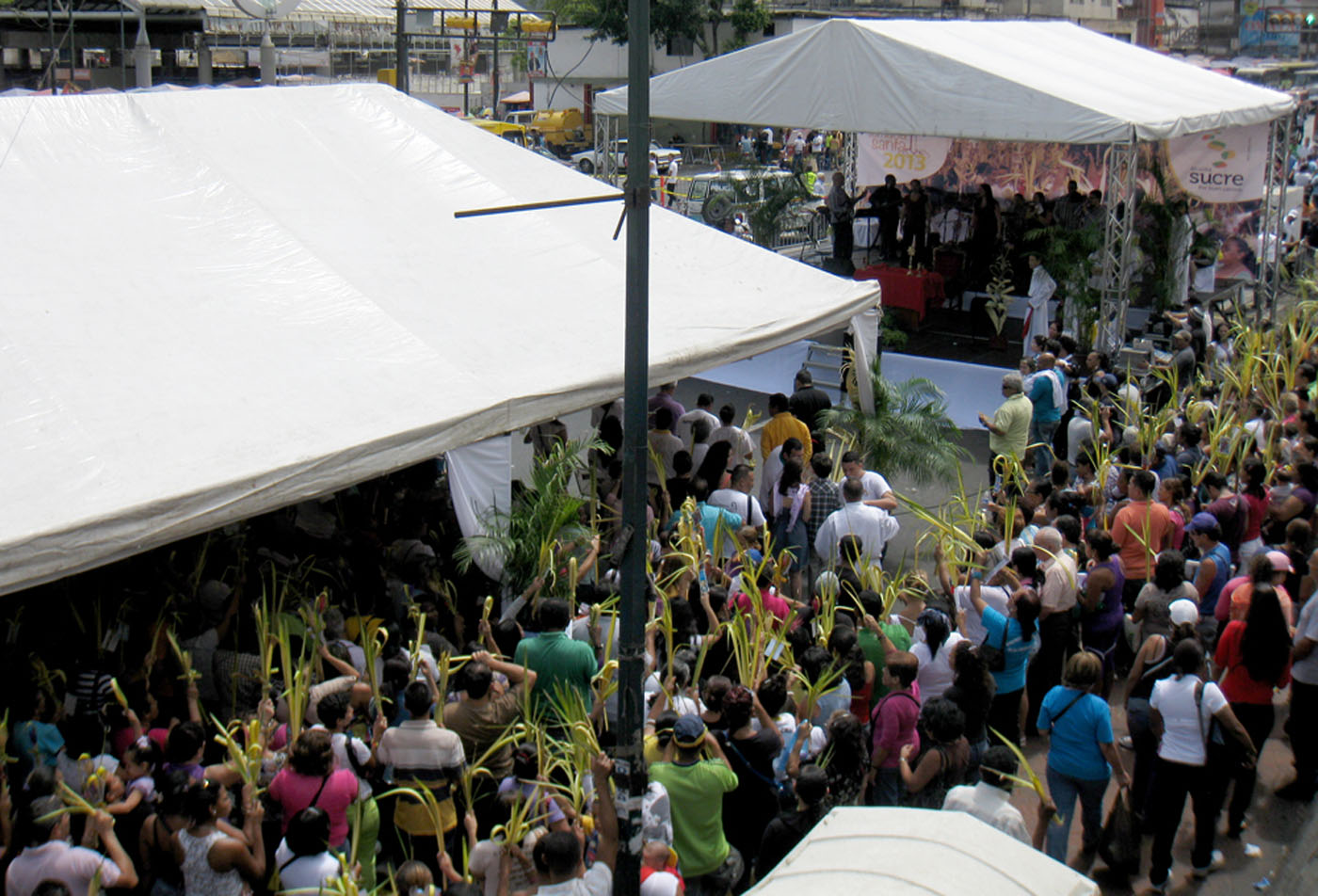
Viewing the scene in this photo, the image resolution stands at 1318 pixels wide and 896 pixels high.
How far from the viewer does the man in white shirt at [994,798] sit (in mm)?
5059

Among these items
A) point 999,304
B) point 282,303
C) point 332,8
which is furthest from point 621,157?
point 282,303

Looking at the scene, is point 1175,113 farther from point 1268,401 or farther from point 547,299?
point 547,299

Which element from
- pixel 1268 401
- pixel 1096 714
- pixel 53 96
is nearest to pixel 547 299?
pixel 53 96

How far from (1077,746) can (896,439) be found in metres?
4.82

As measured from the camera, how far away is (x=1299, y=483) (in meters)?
8.65

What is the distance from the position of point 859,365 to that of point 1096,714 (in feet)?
17.3

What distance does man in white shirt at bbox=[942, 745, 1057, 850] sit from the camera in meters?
5.06

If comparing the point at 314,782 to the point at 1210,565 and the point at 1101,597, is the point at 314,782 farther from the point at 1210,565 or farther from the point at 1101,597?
the point at 1210,565

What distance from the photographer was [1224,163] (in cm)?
1728

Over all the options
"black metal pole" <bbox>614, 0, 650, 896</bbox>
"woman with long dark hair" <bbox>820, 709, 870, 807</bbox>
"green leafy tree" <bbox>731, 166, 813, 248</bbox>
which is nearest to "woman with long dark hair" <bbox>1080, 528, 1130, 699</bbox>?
"woman with long dark hair" <bbox>820, 709, 870, 807</bbox>

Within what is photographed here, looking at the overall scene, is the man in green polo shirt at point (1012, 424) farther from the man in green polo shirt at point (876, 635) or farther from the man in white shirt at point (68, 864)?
the man in white shirt at point (68, 864)

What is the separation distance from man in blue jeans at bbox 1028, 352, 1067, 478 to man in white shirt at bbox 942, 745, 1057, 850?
6.09 metres

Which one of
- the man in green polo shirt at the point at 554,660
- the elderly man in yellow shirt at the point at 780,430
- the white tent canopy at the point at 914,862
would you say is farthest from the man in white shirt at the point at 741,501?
the white tent canopy at the point at 914,862

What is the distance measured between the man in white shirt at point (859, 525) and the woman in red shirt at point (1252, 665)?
2106 millimetres
